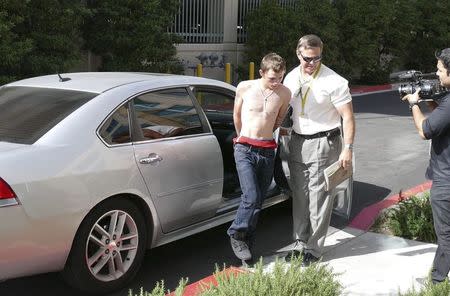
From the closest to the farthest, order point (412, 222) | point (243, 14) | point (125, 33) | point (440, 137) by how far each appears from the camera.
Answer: point (440, 137) < point (412, 222) < point (125, 33) < point (243, 14)

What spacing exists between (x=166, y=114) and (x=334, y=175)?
138 centimetres

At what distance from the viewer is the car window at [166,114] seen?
4.43 meters

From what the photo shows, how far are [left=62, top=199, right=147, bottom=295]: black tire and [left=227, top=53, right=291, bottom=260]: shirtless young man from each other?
0.78m

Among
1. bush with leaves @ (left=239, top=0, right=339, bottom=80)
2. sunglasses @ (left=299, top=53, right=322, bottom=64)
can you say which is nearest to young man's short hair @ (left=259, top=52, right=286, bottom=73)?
sunglasses @ (left=299, top=53, right=322, bottom=64)

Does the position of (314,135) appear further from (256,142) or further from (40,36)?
(40,36)

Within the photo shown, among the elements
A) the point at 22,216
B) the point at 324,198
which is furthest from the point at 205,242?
the point at 22,216

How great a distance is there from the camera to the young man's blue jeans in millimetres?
4465

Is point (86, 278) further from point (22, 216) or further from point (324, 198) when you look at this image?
point (324, 198)

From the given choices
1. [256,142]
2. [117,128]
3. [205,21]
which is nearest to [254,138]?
[256,142]

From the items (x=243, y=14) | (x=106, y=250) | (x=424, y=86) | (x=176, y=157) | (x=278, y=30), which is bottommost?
(x=106, y=250)

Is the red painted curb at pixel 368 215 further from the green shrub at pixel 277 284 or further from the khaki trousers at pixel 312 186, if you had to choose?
the green shrub at pixel 277 284

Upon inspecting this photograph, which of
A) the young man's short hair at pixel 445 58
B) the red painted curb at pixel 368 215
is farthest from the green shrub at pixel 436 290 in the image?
the red painted curb at pixel 368 215

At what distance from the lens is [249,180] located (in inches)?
176

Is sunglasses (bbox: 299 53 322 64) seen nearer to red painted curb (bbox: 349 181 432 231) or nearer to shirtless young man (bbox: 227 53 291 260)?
shirtless young man (bbox: 227 53 291 260)
